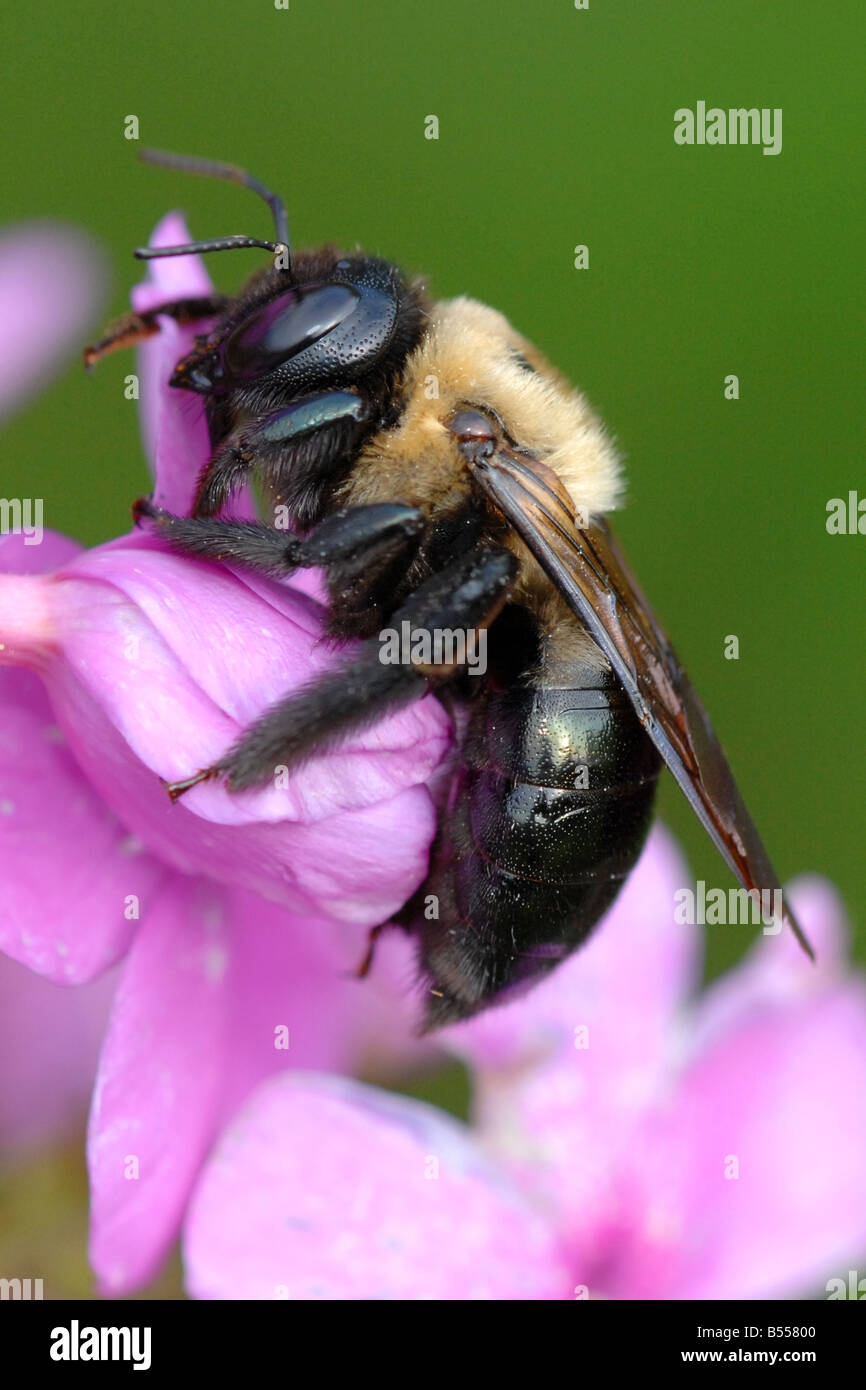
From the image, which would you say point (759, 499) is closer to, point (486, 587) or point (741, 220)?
point (741, 220)

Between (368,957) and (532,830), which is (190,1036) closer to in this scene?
(368,957)

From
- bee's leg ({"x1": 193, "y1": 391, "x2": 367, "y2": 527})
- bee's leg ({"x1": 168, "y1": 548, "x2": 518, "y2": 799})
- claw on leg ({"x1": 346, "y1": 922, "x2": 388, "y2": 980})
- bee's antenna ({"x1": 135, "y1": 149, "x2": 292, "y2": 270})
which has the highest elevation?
bee's antenna ({"x1": 135, "y1": 149, "x2": 292, "y2": 270})

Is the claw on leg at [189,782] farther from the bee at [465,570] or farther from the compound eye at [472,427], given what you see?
the compound eye at [472,427]

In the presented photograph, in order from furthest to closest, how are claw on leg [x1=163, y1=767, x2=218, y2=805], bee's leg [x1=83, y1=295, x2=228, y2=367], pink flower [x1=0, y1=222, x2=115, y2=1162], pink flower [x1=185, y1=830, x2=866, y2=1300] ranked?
pink flower [x1=185, y1=830, x2=866, y2=1300] → pink flower [x1=0, y1=222, x2=115, y2=1162] → bee's leg [x1=83, y1=295, x2=228, y2=367] → claw on leg [x1=163, y1=767, x2=218, y2=805]

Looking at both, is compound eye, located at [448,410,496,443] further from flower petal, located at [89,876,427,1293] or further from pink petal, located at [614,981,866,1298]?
pink petal, located at [614,981,866,1298]

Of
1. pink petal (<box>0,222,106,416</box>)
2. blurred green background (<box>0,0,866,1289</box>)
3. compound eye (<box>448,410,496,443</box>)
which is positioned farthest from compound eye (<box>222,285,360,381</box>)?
blurred green background (<box>0,0,866,1289</box>)

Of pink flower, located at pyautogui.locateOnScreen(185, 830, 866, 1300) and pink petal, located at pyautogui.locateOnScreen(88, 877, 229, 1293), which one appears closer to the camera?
pink petal, located at pyautogui.locateOnScreen(88, 877, 229, 1293)

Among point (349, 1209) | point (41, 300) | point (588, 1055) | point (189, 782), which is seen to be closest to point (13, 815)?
point (189, 782)
